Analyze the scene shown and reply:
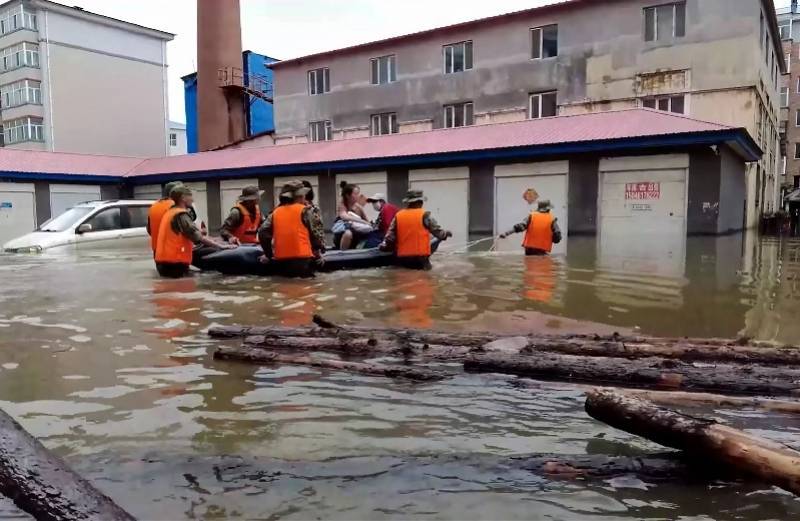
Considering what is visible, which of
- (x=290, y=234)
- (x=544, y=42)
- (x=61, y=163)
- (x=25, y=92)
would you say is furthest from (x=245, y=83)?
(x=290, y=234)

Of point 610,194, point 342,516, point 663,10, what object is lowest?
point 342,516

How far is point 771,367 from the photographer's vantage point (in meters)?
4.55

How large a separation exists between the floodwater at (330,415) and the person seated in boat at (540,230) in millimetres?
4323

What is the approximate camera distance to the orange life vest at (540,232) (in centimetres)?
1317

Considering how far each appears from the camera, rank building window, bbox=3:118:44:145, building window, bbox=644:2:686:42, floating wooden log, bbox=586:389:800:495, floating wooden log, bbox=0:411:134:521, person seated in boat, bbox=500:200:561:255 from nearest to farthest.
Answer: floating wooden log, bbox=0:411:134:521 < floating wooden log, bbox=586:389:800:495 < person seated in boat, bbox=500:200:561:255 < building window, bbox=644:2:686:42 < building window, bbox=3:118:44:145

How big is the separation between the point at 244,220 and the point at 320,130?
2217 cm

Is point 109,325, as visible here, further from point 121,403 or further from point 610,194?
point 610,194

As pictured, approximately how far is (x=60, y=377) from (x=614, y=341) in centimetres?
459

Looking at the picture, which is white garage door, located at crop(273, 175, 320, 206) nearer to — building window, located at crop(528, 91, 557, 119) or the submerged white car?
the submerged white car

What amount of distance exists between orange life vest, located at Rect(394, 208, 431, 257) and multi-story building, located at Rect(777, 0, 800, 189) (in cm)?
4497

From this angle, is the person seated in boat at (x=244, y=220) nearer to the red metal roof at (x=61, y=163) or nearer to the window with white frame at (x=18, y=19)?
the red metal roof at (x=61, y=163)

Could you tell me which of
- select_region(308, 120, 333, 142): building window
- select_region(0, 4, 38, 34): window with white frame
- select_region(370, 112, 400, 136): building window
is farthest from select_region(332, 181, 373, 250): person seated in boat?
select_region(0, 4, 38, 34): window with white frame

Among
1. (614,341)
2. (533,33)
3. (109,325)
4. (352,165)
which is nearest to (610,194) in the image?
(352,165)

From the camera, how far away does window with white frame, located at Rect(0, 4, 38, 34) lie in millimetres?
39812
